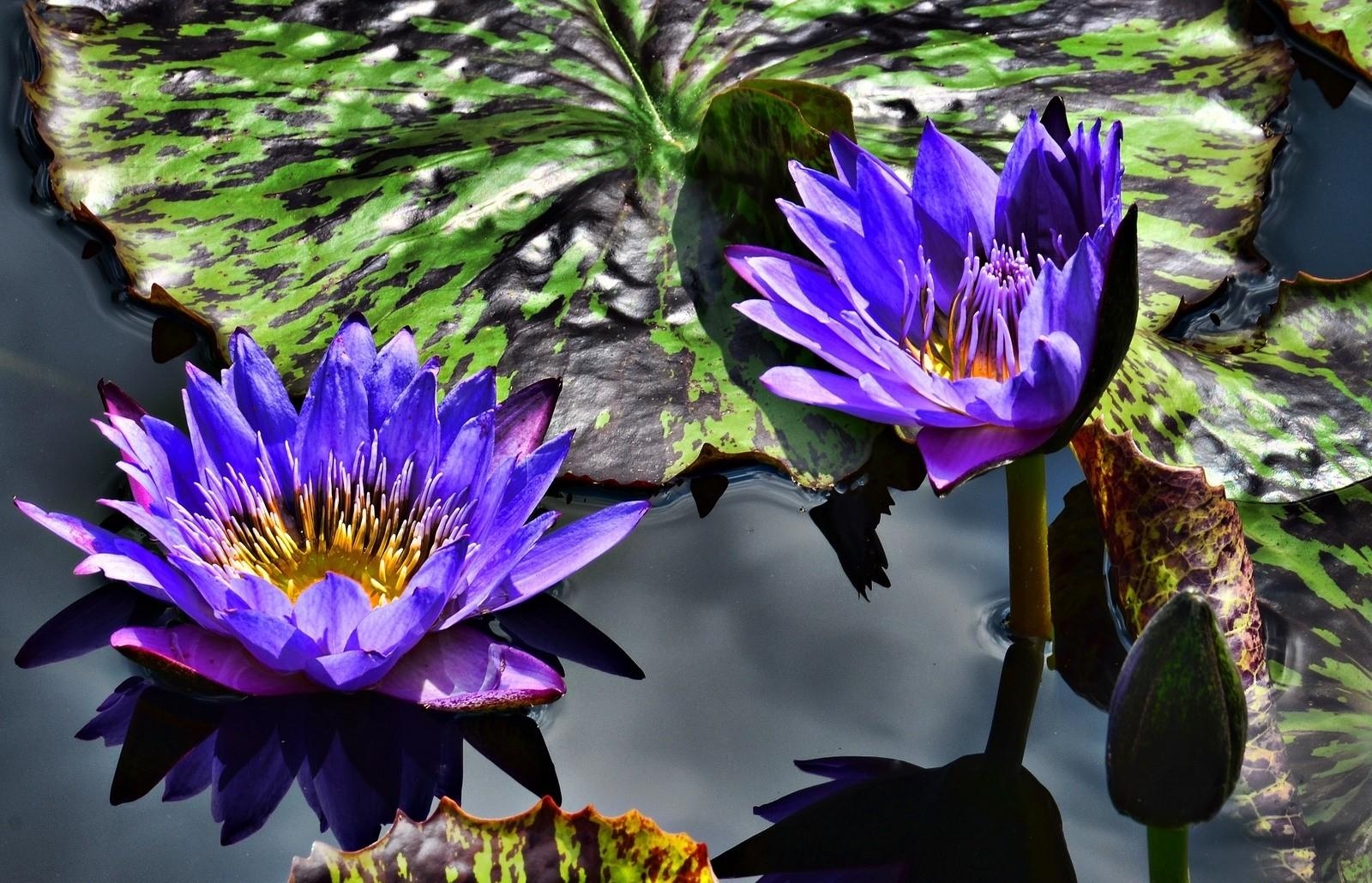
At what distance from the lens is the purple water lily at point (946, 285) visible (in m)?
1.69

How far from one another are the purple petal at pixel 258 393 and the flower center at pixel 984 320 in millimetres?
909

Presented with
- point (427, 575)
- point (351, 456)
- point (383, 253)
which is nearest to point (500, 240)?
point (383, 253)

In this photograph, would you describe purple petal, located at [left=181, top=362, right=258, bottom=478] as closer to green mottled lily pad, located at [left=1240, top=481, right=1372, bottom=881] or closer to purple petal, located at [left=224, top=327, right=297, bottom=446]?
purple petal, located at [left=224, top=327, right=297, bottom=446]

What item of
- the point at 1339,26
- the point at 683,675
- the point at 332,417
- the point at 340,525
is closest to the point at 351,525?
the point at 340,525

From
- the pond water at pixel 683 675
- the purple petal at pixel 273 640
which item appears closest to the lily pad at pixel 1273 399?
the pond water at pixel 683 675

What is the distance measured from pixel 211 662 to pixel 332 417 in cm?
37

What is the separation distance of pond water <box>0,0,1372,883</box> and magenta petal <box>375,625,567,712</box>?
108 millimetres

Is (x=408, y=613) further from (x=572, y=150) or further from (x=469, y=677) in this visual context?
(x=572, y=150)

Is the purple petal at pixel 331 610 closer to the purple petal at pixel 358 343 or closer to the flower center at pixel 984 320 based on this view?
the purple petal at pixel 358 343

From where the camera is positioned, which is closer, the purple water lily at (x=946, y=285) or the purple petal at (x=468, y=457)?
the purple water lily at (x=946, y=285)

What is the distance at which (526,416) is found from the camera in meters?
1.96

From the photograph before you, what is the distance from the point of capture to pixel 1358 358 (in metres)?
2.19

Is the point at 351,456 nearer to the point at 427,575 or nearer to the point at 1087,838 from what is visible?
the point at 427,575

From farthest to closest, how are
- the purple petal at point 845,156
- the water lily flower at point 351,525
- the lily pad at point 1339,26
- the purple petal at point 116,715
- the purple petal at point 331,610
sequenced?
the lily pad at point 1339,26 → the purple petal at point 845,156 → the purple petal at point 116,715 → the water lily flower at point 351,525 → the purple petal at point 331,610
